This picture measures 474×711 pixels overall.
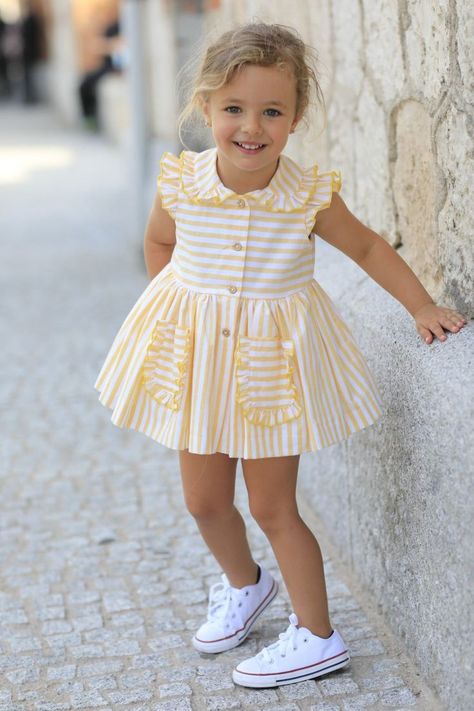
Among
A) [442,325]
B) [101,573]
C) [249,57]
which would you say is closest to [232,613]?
[101,573]

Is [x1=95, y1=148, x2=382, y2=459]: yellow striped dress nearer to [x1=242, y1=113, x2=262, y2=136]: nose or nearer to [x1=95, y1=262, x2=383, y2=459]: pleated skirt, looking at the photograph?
[x1=95, y1=262, x2=383, y2=459]: pleated skirt

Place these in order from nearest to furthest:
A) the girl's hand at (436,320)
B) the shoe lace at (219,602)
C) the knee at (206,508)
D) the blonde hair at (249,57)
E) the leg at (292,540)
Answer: the blonde hair at (249,57)
the girl's hand at (436,320)
the leg at (292,540)
the knee at (206,508)
the shoe lace at (219,602)

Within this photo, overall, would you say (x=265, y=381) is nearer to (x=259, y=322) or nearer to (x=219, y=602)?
(x=259, y=322)

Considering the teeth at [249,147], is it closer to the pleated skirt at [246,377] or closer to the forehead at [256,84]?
the forehead at [256,84]

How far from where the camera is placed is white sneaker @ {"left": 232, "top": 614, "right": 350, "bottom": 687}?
2.25 m

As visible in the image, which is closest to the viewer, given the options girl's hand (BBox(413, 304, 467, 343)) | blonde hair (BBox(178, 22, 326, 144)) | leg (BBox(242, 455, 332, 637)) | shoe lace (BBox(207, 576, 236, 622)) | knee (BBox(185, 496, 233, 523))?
blonde hair (BBox(178, 22, 326, 144))

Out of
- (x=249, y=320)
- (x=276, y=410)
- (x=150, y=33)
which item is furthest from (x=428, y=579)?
(x=150, y=33)

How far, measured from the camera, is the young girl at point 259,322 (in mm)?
2088

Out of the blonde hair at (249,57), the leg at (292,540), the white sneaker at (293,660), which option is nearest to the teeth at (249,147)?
the blonde hair at (249,57)

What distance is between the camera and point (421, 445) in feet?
6.95

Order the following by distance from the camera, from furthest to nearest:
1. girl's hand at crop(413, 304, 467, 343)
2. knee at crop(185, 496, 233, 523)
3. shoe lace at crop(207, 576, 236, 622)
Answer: shoe lace at crop(207, 576, 236, 622)
knee at crop(185, 496, 233, 523)
girl's hand at crop(413, 304, 467, 343)

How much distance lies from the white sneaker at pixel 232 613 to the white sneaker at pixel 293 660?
135mm

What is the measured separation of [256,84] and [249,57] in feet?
0.16

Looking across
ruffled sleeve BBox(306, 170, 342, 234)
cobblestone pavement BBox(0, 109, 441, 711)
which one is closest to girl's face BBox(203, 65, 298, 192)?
ruffled sleeve BBox(306, 170, 342, 234)
